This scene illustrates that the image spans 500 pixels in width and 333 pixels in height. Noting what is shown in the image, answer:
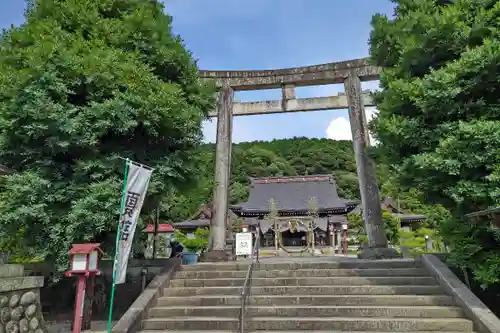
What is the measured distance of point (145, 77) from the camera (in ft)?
22.4

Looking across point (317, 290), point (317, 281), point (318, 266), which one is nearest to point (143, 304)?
point (317, 290)

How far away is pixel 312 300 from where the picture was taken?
6387 mm

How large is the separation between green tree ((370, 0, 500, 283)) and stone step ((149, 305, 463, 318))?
0.94 m

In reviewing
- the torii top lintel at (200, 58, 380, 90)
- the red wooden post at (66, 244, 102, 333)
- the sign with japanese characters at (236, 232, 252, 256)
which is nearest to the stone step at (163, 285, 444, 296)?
the red wooden post at (66, 244, 102, 333)

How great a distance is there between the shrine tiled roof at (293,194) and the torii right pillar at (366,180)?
18.4 meters

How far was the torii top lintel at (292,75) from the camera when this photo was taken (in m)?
10.8

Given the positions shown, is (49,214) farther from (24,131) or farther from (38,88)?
(38,88)

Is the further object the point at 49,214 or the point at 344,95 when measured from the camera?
the point at 344,95

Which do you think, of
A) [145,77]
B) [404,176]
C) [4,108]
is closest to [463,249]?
[404,176]

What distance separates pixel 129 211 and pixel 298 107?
7544 millimetres

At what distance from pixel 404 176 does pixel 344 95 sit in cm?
550

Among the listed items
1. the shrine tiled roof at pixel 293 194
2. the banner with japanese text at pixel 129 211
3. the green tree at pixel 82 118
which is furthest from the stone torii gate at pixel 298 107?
the shrine tiled roof at pixel 293 194

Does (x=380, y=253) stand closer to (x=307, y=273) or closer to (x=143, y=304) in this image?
(x=307, y=273)

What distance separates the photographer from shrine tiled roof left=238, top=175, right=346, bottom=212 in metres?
29.6
